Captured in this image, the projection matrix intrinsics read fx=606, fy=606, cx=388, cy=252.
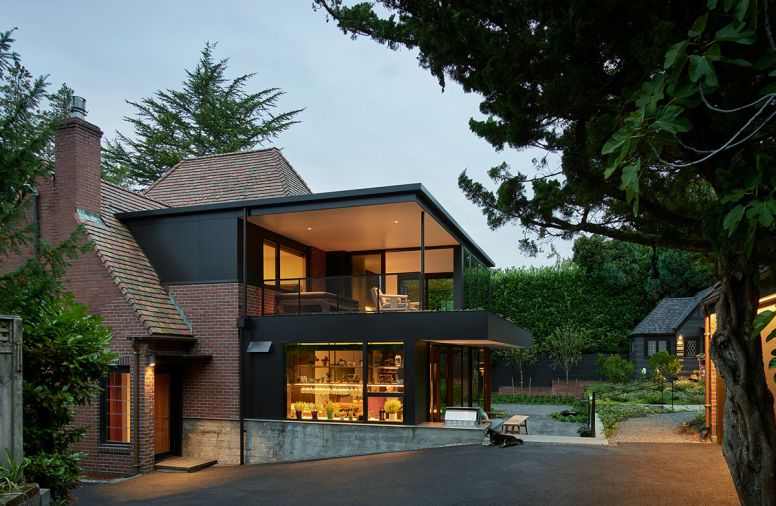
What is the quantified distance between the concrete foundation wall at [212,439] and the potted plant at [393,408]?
3707mm

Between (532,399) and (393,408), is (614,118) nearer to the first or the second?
(393,408)

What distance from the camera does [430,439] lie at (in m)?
13.2

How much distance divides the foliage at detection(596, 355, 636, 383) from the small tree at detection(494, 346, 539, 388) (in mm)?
3014

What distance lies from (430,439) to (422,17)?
9500 millimetres

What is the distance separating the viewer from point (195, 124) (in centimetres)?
3497

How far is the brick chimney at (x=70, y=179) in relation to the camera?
1416cm

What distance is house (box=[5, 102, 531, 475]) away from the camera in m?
13.5

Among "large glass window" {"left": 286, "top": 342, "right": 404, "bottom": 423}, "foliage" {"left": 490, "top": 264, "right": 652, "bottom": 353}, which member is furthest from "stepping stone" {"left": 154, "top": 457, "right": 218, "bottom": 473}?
"foliage" {"left": 490, "top": 264, "right": 652, "bottom": 353}

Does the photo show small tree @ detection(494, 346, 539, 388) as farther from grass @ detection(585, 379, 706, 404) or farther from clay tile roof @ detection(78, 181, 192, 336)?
clay tile roof @ detection(78, 181, 192, 336)

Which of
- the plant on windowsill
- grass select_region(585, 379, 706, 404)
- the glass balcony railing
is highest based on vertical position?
the glass balcony railing

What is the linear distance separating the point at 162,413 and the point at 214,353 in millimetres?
1855

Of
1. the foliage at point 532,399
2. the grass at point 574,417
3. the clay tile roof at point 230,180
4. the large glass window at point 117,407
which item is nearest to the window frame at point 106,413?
the large glass window at point 117,407

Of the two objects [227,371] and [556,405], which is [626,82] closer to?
[227,371]

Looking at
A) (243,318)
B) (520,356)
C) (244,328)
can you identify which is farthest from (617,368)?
(243,318)
